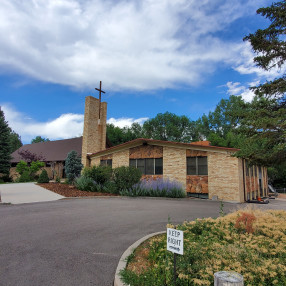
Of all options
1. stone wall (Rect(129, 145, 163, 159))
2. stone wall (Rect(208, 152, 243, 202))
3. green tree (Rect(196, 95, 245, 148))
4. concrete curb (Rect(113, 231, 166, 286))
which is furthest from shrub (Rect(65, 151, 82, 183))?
green tree (Rect(196, 95, 245, 148))

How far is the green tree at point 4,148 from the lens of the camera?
Answer: 31.5m

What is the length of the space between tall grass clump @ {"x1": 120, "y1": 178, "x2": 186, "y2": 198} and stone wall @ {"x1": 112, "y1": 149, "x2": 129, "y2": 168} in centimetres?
484

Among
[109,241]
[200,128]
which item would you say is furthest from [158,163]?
[200,128]

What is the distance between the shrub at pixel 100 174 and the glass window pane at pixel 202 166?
645 centimetres

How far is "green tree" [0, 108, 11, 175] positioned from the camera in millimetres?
31544

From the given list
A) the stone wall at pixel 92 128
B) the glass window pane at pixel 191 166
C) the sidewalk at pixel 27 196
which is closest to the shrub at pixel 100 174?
the sidewalk at pixel 27 196

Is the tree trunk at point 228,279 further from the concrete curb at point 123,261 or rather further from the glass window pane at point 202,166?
the glass window pane at point 202,166

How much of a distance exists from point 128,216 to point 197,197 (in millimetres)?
8741

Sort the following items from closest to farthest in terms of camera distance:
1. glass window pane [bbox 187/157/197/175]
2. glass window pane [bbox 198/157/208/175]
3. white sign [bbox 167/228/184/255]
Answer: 1. white sign [bbox 167/228/184/255]
2. glass window pane [bbox 198/157/208/175]
3. glass window pane [bbox 187/157/197/175]

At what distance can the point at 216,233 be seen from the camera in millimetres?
4949

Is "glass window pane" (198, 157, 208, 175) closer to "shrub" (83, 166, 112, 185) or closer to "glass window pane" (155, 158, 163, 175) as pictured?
"glass window pane" (155, 158, 163, 175)

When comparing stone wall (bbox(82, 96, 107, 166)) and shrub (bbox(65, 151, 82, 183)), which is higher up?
stone wall (bbox(82, 96, 107, 166))

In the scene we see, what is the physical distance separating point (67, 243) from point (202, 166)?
11.8 m

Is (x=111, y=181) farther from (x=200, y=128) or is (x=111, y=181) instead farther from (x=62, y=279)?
(x=200, y=128)
